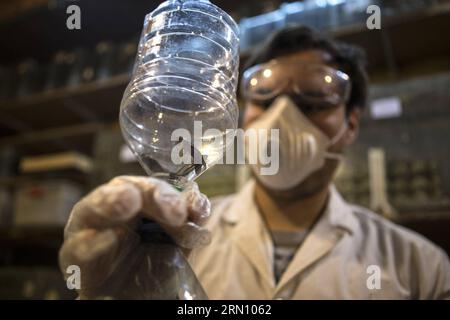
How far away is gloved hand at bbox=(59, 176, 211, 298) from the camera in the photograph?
1.33ft

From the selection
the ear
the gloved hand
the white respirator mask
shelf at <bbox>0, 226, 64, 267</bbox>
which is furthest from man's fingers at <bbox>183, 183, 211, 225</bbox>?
shelf at <bbox>0, 226, 64, 267</bbox>

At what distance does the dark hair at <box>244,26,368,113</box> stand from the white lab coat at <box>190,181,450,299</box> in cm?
34

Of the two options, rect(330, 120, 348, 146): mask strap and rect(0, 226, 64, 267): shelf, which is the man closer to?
rect(330, 120, 348, 146): mask strap

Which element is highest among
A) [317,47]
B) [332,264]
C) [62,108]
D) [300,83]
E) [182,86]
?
[62,108]


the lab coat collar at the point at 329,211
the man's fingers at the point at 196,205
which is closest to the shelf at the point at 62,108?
the lab coat collar at the point at 329,211

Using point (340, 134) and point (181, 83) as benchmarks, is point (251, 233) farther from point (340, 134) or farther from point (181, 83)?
point (181, 83)

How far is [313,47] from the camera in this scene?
1.25 m

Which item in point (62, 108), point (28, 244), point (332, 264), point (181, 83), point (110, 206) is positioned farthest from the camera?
point (62, 108)

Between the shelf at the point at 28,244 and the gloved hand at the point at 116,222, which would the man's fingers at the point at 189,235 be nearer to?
the gloved hand at the point at 116,222

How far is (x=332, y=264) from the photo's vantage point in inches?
44.5

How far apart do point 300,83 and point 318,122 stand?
4.8 inches

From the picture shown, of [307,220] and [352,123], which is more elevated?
[352,123]

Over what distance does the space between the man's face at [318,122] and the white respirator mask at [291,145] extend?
0.07ft

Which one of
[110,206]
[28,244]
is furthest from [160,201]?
[28,244]
